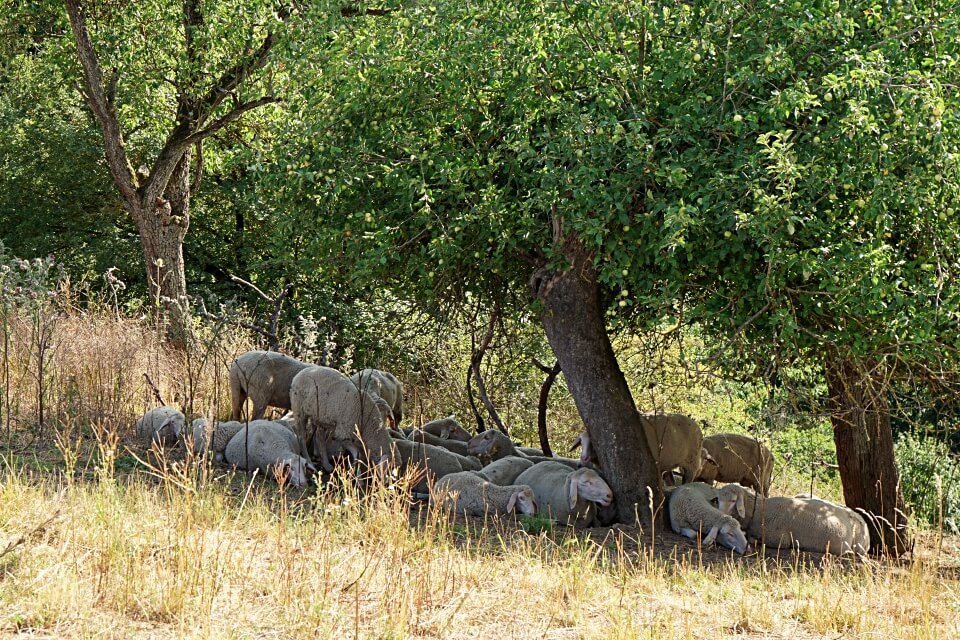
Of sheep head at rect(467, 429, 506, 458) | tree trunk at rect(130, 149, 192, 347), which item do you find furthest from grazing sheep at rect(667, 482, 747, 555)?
tree trunk at rect(130, 149, 192, 347)

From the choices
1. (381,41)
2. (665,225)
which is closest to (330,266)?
(381,41)

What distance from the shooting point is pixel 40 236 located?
25.5 metres

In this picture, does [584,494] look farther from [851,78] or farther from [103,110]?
[103,110]

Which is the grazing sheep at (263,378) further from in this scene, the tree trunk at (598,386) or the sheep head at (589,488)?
the sheep head at (589,488)

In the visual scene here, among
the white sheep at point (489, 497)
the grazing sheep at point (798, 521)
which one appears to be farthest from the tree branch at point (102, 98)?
the grazing sheep at point (798, 521)

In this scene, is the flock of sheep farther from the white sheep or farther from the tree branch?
the tree branch

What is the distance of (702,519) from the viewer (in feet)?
33.3

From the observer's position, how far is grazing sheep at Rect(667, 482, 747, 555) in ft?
32.7

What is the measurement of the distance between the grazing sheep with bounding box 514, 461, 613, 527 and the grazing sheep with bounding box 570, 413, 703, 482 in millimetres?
1285

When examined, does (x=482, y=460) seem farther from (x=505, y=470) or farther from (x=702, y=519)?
(x=702, y=519)

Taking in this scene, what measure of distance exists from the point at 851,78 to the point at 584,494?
476 centimetres

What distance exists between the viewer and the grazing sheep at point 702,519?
9953 mm

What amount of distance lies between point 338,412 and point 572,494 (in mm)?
2855

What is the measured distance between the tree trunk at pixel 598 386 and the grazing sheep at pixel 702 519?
0.72ft
